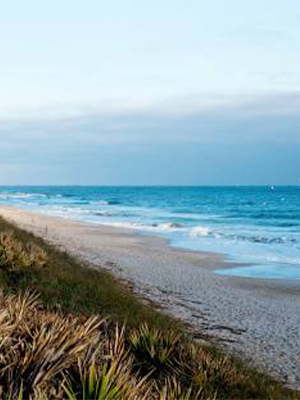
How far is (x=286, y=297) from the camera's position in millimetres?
16406

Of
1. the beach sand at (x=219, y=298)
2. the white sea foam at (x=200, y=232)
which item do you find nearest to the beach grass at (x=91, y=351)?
the beach sand at (x=219, y=298)

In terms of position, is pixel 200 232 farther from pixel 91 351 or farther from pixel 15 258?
pixel 91 351

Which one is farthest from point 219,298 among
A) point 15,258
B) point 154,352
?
point 154,352

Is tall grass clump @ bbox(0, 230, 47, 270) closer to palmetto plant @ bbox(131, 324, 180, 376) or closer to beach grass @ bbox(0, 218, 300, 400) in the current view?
beach grass @ bbox(0, 218, 300, 400)

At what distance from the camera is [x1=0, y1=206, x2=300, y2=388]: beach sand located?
10773 mm

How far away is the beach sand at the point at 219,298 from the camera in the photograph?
424 inches

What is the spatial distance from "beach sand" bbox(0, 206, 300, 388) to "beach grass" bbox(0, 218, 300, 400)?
1.49m

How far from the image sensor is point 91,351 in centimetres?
495

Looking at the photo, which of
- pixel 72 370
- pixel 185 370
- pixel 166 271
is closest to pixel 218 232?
pixel 166 271

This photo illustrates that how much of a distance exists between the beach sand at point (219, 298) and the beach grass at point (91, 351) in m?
1.49

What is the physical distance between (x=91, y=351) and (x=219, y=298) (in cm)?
1123

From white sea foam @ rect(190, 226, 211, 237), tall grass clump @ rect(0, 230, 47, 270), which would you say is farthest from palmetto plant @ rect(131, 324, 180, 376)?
white sea foam @ rect(190, 226, 211, 237)

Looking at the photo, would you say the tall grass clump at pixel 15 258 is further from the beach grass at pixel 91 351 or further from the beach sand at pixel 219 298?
the beach sand at pixel 219 298

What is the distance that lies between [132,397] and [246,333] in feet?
26.8
